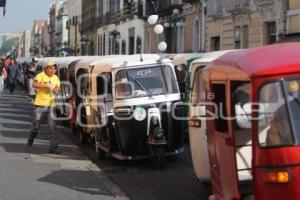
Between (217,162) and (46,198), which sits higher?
(217,162)

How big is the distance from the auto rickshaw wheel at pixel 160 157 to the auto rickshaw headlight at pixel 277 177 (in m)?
6.18

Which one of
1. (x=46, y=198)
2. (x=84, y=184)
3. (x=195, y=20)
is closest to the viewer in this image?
(x=46, y=198)

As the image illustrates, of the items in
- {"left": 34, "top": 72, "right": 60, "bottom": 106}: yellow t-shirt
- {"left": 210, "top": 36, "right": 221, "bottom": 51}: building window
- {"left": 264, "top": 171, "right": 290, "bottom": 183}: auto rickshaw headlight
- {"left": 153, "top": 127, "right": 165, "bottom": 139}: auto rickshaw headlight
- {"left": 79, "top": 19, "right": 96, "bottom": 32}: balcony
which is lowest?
{"left": 153, "top": 127, "right": 165, "bottom": 139}: auto rickshaw headlight

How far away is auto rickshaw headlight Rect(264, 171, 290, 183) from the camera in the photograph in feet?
19.1

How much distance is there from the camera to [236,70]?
6652 millimetres

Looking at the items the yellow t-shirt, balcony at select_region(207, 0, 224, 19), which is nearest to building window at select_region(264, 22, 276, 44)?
balcony at select_region(207, 0, 224, 19)

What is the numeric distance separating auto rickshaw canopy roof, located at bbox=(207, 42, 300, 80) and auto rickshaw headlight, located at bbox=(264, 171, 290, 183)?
830 mm

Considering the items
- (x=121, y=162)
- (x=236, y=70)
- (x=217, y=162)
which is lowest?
(x=121, y=162)

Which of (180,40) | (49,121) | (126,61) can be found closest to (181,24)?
(180,40)

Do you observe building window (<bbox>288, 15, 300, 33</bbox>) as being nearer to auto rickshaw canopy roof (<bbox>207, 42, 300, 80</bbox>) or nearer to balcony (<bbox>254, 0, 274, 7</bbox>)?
balcony (<bbox>254, 0, 274, 7</bbox>)

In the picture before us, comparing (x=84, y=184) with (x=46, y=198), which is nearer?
(x=46, y=198)

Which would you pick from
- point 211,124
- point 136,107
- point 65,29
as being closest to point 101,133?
point 136,107

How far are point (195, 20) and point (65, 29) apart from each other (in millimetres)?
78868

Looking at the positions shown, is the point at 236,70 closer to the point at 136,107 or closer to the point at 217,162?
the point at 217,162
